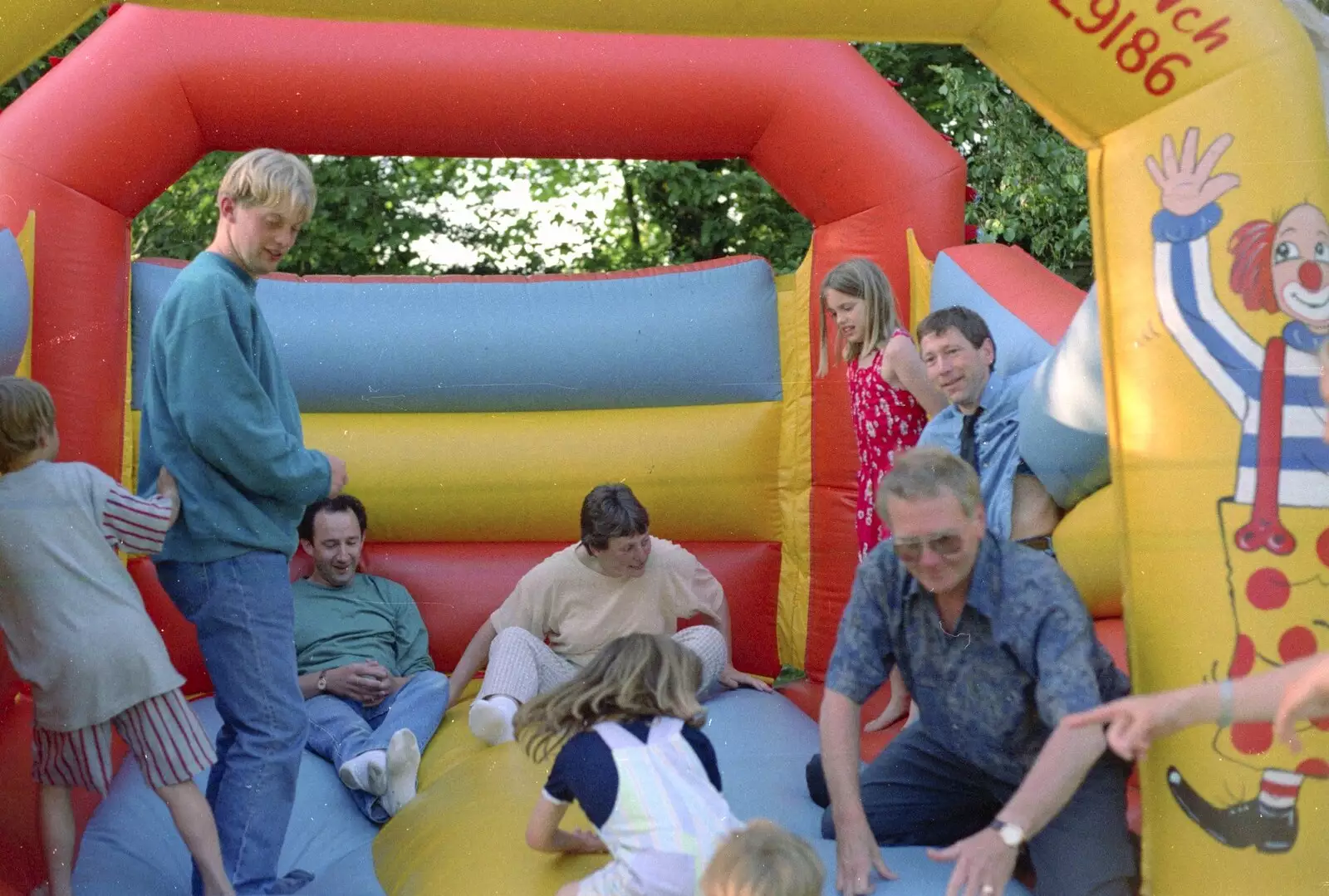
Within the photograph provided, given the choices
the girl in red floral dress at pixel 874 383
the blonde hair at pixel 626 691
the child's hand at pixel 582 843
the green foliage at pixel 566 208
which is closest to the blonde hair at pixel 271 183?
the blonde hair at pixel 626 691

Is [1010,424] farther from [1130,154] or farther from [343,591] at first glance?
[343,591]

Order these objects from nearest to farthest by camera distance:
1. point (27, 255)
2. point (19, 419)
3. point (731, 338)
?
point (19, 419) < point (27, 255) < point (731, 338)

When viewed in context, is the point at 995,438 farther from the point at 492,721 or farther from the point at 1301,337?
the point at 492,721

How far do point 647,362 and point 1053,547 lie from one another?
1.57 meters

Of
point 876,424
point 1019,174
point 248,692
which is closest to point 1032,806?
point 248,692

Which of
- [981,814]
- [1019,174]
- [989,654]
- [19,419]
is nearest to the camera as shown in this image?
[989,654]

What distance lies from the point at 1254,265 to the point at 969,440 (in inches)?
34.9

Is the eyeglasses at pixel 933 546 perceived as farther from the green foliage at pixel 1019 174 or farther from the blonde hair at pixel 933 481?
the green foliage at pixel 1019 174

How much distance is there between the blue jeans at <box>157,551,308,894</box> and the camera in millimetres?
2430

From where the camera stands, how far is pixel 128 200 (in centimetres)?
347

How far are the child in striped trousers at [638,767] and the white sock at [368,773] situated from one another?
2.73 feet

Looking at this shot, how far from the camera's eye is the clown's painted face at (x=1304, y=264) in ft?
6.73

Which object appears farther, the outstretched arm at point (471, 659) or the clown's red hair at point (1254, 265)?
the outstretched arm at point (471, 659)

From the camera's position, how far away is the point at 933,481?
217cm
